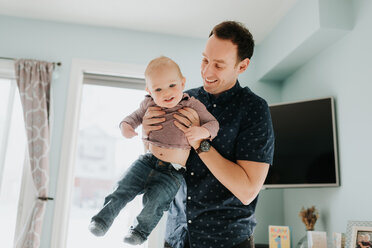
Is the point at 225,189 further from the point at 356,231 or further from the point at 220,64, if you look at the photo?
the point at 356,231

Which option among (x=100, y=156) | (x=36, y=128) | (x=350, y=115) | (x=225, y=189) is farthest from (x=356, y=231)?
(x=36, y=128)

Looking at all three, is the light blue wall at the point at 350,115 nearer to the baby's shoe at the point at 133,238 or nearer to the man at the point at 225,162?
the man at the point at 225,162

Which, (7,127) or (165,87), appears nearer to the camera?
(165,87)

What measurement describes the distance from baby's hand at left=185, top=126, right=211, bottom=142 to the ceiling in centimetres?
214

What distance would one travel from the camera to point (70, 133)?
10.5 feet

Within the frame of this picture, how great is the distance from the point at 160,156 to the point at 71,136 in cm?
226

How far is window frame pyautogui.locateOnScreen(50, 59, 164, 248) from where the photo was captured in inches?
121

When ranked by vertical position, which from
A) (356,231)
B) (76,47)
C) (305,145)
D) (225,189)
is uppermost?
(76,47)

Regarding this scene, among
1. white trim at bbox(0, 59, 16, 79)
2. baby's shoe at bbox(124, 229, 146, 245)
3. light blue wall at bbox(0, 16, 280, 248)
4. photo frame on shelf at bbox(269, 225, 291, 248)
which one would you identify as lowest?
photo frame on shelf at bbox(269, 225, 291, 248)

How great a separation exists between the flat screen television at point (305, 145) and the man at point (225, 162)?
1635 mm

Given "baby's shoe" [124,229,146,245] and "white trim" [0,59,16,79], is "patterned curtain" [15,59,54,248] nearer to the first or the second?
"white trim" [0,59,16,79]

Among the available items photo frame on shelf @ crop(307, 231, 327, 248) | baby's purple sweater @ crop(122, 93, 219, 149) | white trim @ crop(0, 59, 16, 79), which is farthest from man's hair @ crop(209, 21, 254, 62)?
white trim @ crop(0, 59, 16, 79)

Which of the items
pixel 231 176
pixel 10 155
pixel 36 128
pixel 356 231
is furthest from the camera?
pixel 10 155

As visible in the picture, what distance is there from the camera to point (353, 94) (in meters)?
2.44
